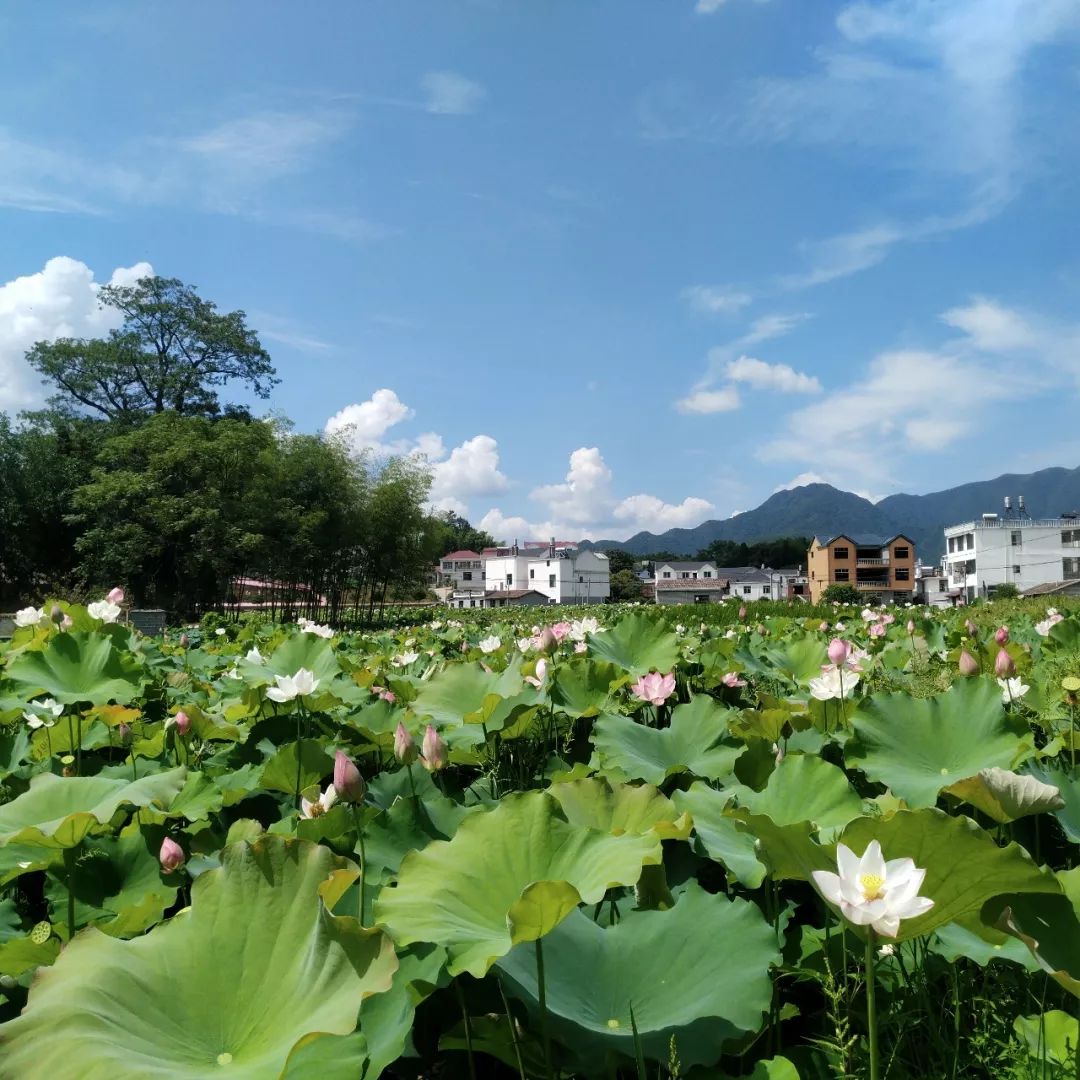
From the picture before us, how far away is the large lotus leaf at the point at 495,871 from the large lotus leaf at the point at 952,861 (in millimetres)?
253

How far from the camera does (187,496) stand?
2420 cm

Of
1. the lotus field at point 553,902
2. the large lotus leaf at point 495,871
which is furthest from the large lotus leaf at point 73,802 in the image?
the large lotus leaf at point 495,871

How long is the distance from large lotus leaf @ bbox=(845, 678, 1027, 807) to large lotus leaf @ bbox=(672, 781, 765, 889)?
1.41 ft

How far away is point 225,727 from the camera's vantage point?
193 cm

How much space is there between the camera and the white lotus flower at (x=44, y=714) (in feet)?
5.93

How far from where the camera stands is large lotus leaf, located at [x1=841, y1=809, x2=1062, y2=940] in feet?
2.47

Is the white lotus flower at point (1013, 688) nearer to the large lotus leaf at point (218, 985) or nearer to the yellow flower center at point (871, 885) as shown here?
the yellow flower center at point (871, 885)

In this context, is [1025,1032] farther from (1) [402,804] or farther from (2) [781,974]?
(1) [402,804]

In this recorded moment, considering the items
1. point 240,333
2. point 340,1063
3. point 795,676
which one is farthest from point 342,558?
point 340,1063

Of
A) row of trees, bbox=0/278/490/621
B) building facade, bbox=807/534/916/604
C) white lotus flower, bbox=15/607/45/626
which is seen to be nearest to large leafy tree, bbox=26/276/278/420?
row of trees, bbox=0/278/490/621

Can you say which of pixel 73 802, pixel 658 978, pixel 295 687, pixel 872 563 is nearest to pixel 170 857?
pixel 73 802

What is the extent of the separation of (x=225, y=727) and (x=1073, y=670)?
217cm

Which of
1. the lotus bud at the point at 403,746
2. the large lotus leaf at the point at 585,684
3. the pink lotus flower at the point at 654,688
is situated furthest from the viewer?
the large lotus leaf at the point at 585,684

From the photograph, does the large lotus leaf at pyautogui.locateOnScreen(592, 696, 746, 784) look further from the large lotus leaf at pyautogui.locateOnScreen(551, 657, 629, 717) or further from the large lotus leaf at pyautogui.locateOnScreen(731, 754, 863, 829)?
the large lotus leaf at pyautogui.locateOnScreen(551, 657, 629, 717)
